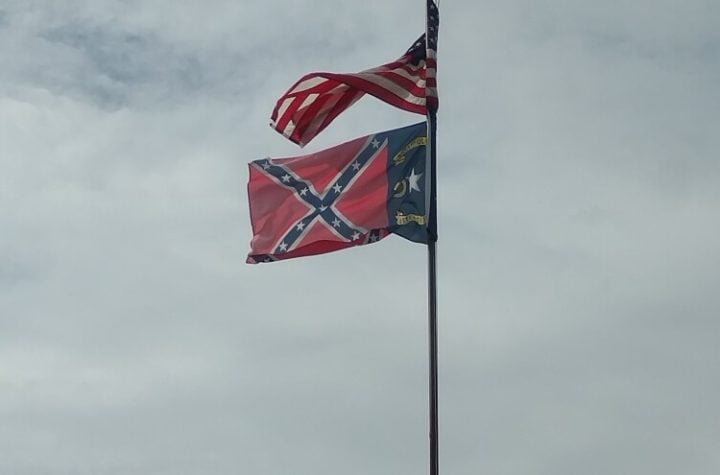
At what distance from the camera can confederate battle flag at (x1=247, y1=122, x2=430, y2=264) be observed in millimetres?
29953

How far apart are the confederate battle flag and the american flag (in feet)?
1.93

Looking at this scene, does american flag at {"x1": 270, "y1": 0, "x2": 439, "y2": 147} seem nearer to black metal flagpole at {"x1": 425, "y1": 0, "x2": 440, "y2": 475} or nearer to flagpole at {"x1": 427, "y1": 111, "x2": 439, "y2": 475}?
black metal flagpole at {"x1": 425, "y1": 0, "x2": 440, "y2": 475}

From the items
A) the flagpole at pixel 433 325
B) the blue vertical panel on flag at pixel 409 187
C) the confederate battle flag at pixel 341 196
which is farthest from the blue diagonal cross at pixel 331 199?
the flagpole at pixel 433 325

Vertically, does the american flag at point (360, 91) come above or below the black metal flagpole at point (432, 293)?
above

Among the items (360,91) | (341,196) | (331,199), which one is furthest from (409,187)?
(360,91)

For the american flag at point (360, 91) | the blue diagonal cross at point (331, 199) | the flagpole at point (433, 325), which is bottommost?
the flagpole at point (433, 325)

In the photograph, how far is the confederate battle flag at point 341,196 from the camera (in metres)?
30.0

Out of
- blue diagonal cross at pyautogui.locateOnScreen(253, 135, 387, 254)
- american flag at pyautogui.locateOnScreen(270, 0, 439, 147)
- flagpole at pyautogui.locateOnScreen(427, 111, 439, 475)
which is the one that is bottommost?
flagpole at pyautogui.locateOnScreen(427, 111, 439, 475)

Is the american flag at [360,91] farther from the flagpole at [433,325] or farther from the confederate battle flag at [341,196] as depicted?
the flagpole at [433,325]

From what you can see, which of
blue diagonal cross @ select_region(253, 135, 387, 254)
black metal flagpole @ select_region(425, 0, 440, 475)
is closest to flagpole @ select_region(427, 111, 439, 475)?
black metal flagpole @ select_region(425, 0, 440, 475)

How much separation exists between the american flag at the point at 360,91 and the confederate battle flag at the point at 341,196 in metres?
0.59

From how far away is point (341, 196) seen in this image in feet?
102

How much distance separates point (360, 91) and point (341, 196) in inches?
86.6

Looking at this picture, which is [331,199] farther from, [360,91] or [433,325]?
[433,325]
